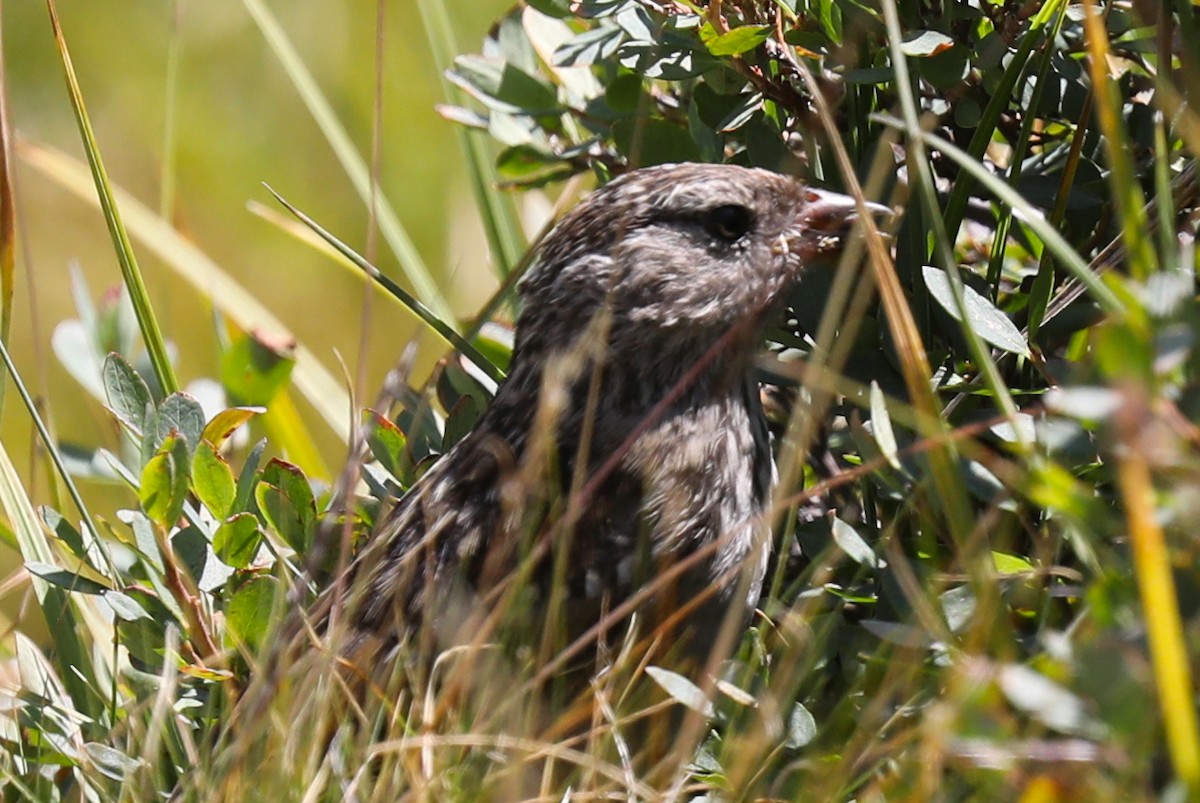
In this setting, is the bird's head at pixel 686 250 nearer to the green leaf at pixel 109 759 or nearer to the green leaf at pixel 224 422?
the green leaf at pixel 224 422

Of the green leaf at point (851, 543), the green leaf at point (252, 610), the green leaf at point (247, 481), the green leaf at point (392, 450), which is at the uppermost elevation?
the green leaf at point (247, 481)

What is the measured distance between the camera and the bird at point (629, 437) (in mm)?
2062

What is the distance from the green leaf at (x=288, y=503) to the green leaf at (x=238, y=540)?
0.06 meters

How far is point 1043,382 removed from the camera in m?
2.12

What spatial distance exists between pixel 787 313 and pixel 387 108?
9.71 feet

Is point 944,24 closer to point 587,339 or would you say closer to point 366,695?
point 587,339

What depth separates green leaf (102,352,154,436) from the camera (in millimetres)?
2254

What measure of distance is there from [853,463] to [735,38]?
2.09 ft

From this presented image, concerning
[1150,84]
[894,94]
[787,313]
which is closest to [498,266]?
[787,313]

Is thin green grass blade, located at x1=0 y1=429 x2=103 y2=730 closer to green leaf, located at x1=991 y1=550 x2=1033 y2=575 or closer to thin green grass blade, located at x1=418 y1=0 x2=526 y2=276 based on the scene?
thin green grass blade, located at x1=418 y1=0 x2=526 y2=276

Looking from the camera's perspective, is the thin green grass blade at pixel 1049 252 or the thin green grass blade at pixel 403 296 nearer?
the thin green grass blade at pixel 1049 252

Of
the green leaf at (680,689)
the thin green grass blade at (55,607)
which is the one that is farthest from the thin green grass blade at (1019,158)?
the thin green grass blade at (55,607)

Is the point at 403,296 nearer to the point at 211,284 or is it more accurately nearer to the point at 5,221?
the point at 5,221

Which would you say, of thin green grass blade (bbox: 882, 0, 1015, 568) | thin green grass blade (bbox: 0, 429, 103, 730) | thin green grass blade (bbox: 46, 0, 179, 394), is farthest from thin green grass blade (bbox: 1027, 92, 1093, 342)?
thin green grass blade (bbox: 0, 429, 103, 730)
